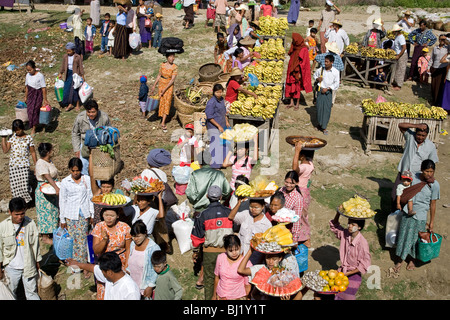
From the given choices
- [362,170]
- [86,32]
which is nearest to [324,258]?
[362,170]

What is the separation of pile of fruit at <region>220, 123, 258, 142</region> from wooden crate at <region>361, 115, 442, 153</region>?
266cm

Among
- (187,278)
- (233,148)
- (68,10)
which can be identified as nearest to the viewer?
(187,278)

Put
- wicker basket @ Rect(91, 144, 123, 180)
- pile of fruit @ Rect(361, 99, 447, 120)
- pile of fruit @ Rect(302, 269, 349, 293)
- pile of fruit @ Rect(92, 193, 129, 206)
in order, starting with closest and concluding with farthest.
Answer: pile of fruit @ Rect(302, 269, 349, 293) → pile of fruit @ Rect(92, 193, 129, 206) → wicker basket @ Rect(91, 144, 123, 180) → pile of fruit @ Rect(361, 99, 447, 120)

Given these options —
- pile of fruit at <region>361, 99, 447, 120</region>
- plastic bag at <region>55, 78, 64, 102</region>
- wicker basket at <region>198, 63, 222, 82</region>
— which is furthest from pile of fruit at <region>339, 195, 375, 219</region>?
plastic bag at <region>55, 78, 64, 102</region>

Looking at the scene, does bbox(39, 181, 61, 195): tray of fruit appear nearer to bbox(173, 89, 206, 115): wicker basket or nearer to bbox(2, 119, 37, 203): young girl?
bbox(2, 119, 37, 203): young girl

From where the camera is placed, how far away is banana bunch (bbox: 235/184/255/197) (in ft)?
17.8

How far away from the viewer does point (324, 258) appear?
6695 mm

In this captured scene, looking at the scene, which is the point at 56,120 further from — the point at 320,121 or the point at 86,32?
the point at 320,121

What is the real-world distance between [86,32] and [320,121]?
862cm

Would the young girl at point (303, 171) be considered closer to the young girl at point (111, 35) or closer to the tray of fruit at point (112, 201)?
the tray of fruit at point (112, 201)

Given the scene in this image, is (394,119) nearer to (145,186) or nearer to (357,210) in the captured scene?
(357,210)

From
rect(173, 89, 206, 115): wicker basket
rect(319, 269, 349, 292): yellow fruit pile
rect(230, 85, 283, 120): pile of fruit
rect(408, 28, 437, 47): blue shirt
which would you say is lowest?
rect(319, 269, 349, 292): yellow fruit pile

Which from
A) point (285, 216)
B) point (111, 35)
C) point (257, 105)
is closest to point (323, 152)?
point (257, 105)

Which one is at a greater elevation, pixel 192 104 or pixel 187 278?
pixel 192 104
